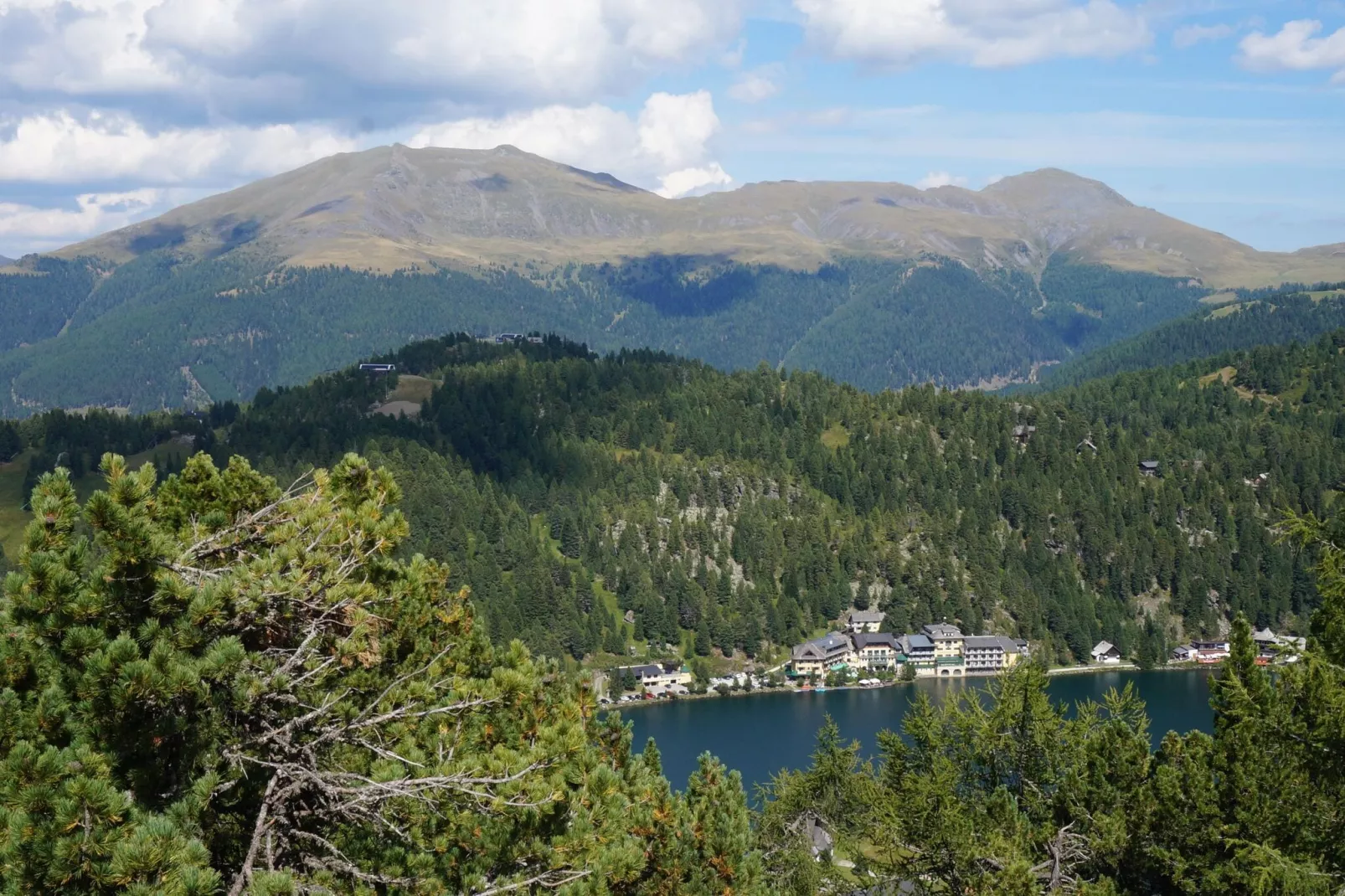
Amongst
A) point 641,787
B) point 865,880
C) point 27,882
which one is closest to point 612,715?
point 641,787

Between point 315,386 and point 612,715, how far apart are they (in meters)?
184

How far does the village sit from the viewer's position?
119 m

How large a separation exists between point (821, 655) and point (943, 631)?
16.4 metres

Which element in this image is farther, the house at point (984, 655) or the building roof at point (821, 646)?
the house at point (984, 655)

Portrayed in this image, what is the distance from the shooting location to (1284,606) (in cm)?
14288

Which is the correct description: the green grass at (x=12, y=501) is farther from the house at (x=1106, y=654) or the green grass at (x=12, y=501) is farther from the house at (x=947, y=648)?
the house at (x=1106, y=654)

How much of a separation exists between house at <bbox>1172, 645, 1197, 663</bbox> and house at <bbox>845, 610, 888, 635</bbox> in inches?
1313

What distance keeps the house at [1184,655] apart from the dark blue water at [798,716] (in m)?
3.75

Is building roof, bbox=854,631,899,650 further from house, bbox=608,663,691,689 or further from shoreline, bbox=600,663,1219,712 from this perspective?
house, bbox=608,663,691,689

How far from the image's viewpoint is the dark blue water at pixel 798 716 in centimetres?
9394

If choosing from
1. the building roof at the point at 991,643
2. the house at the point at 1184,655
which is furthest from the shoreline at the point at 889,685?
the building roof at the point at 991,643

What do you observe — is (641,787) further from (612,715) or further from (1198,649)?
(1198,649)

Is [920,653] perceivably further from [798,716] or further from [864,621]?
[798,716]

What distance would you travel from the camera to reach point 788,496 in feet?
538
